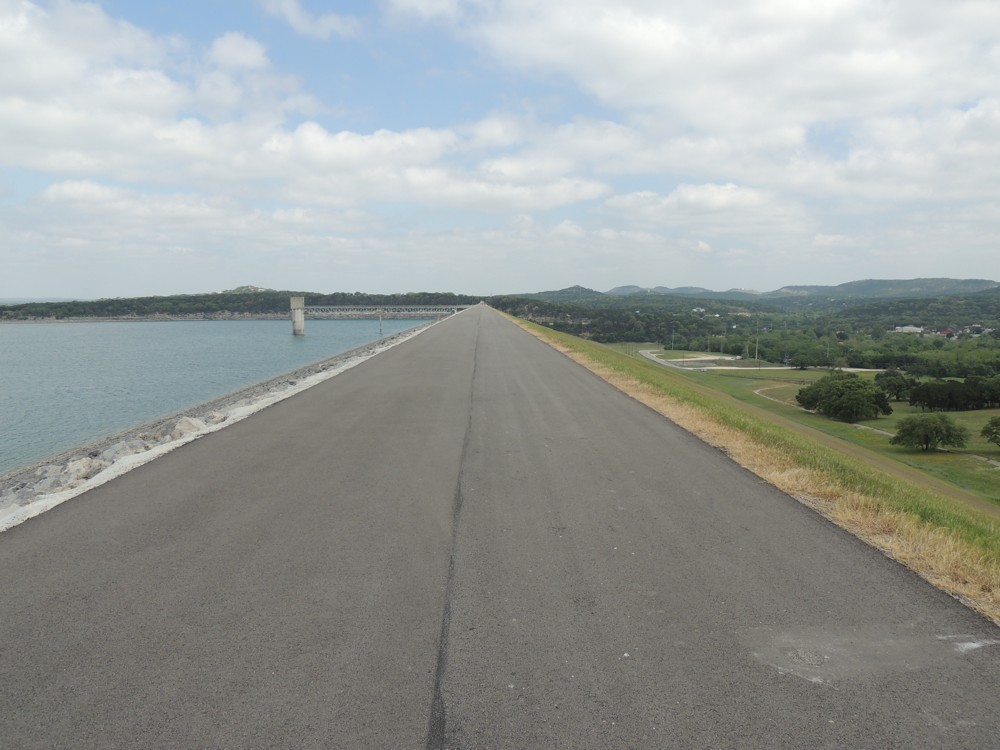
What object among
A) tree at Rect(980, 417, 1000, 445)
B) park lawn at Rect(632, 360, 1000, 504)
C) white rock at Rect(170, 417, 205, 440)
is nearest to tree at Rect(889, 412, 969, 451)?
park lawn at Rect(632, 360, 1000, 504)

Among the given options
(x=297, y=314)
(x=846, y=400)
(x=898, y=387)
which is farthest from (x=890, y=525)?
(x=297, y=314)

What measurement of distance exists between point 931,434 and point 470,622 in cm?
4051

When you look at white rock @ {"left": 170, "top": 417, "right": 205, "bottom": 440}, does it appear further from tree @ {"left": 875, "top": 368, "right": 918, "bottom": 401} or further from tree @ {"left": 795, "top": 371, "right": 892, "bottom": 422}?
tree @ {"left": 875, "top": 368, "right": 918, "bottom": 401}

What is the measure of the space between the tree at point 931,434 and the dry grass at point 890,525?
31.7 m

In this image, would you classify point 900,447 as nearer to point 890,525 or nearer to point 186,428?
point 890,525

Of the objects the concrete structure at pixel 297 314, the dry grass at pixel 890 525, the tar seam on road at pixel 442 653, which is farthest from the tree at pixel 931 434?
the concrete structure at pixel 297 314

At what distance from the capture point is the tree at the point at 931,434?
35625 mm

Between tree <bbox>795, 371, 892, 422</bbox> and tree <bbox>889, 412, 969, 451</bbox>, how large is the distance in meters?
11.0

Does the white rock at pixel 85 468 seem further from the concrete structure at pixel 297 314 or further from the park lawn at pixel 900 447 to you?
the concrete structure at pixel 297 314

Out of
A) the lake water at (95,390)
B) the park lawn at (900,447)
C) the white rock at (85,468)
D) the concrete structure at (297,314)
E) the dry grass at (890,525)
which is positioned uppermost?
the concrete structure at (297,314)

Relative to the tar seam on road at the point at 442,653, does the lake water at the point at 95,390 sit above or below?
below

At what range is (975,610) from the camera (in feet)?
15.1

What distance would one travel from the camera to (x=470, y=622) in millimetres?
4328

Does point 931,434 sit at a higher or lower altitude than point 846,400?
lower
